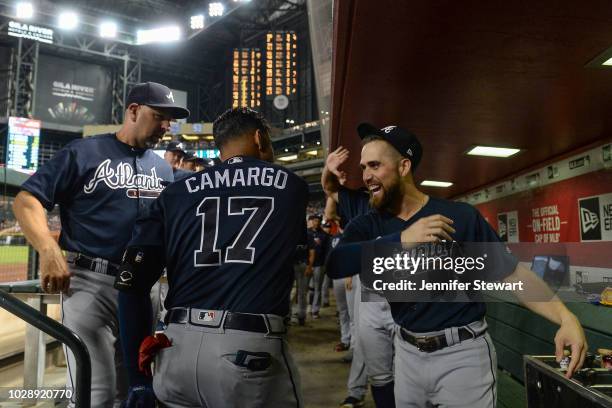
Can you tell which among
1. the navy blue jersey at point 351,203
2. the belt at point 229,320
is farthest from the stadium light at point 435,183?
the belt at point 229,320

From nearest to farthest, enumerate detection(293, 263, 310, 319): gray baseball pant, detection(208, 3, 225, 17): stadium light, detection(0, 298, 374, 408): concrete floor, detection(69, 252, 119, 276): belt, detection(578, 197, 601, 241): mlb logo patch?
detection(69, 252, 119, 276): belt < detection(0, 298, 374, 408): concrete floor < detection(578, 197, 601, 241): mlb logo patch < detection(293, 263, 310, 319): gray baseball pant < detection(208, 3, 225, 17): stadium light

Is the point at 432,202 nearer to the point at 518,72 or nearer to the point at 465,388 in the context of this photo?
the point at 465,388

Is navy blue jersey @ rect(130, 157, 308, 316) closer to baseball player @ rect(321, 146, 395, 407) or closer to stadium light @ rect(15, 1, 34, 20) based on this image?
baseball player @ rect(321, 146, 395, 407)

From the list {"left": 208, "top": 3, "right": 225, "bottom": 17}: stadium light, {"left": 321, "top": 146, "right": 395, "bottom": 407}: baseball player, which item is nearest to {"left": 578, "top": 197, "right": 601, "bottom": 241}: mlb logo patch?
{"left": 321, "top": 146, "right": 395, "bottom": 407}: baseball player

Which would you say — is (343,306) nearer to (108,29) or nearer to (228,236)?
(228,236)

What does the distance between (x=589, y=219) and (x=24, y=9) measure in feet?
100

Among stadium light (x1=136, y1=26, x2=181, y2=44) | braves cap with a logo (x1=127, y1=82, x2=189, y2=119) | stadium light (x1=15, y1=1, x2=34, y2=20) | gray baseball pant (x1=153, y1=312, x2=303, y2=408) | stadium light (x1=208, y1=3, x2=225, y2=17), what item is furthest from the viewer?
stadium light (x1=136, y1=26, x2=181, y2=44)

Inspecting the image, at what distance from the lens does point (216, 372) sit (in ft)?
4.57

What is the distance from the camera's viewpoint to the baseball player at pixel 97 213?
2023 millimetres

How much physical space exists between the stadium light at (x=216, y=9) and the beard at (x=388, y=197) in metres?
29.7

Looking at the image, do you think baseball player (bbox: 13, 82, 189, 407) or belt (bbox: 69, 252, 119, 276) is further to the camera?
belt (bbox: 69, 252, 119, 276)

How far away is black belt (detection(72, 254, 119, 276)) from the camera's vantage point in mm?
2170

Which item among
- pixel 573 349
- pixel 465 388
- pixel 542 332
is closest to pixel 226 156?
pixel 465 388

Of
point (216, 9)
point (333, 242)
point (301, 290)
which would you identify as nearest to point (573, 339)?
point (333, 242)
